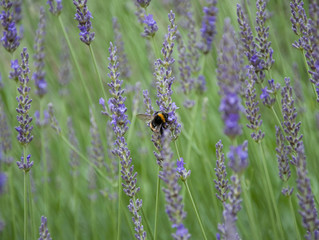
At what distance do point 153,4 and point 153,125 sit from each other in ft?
8.44

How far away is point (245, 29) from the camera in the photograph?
198 cm

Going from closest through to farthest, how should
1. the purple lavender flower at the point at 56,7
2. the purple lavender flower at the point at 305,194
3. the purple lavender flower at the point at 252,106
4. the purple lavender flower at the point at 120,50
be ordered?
the purple lavender flower at the point at 305,194
the purple lavender flower at the point at 252,106
the purple lavender flower at the point at 56,7
the purple lavender flower at the point at 120,50

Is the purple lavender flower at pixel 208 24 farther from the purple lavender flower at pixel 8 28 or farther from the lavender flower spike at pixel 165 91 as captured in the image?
the purple lavender flower at pixel 8 28

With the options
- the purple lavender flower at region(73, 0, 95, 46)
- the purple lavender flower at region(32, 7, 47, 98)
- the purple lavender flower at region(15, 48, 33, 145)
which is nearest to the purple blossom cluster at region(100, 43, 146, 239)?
the purple lavender flower at region(73, 0, 95, 46)

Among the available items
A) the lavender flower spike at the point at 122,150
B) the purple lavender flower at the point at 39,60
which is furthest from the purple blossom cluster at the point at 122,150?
the purple lavender flower at the point at 39,60

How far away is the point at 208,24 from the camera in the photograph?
2.15 m

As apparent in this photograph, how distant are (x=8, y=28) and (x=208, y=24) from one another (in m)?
1.00

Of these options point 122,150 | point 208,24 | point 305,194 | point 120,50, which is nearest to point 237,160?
point 305,194

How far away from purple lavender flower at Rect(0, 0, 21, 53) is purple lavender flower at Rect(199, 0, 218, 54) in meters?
0.94

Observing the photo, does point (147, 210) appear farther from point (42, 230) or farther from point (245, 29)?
point (245, 29)

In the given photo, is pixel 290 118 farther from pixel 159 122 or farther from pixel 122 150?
pixel 122 150

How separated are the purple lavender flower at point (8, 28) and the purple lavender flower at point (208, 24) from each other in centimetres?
94

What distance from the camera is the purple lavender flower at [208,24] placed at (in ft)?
6.75

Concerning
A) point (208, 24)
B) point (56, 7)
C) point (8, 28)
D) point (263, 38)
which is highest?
point (56, 7)
